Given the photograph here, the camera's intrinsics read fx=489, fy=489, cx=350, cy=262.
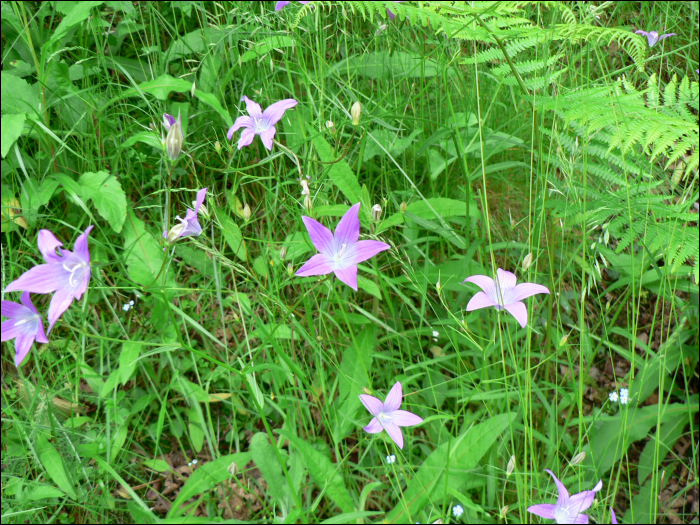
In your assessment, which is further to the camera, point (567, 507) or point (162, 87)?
point (162, 87)

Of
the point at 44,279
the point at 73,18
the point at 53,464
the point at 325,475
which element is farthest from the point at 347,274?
the point at 73,18

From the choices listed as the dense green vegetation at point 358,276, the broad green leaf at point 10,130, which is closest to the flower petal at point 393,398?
the dense green vegetation at point 358,276

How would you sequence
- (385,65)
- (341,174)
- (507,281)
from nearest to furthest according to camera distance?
(507,281) → (341,174) → (385,65)

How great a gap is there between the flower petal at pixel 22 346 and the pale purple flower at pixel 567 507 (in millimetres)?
1387

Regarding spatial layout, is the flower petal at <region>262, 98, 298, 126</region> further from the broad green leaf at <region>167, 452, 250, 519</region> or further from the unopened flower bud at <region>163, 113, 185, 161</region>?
the broad green leaf at <region>167, 452, 250, 519</region>

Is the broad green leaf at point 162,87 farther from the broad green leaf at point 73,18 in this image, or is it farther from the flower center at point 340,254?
the flower center at point 340,254

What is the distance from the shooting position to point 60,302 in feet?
3.69

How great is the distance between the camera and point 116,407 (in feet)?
6.93

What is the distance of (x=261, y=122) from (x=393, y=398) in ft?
3.45

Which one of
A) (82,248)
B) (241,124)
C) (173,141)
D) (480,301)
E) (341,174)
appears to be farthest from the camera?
(341,174)

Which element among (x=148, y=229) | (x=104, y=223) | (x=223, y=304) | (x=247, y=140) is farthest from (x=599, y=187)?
(x=104, y=223)

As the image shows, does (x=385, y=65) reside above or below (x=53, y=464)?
above

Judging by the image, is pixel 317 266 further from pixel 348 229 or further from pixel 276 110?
pixel 276 110

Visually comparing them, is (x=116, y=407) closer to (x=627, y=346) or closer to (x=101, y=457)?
(x=101, y=457)
